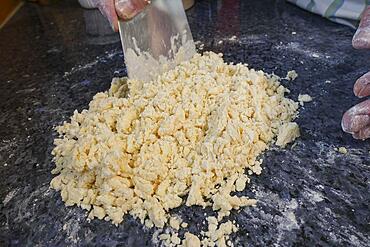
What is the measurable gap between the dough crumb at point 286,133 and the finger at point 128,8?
0.33 metres

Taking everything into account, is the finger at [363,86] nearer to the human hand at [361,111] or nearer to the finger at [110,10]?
the human hand at [361,111]

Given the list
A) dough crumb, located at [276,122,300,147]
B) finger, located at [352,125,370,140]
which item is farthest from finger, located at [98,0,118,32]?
finger, located at [352,125,370,140]

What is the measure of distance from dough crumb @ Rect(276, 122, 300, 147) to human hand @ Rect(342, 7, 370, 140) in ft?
0.25

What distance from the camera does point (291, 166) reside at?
2.03 ft

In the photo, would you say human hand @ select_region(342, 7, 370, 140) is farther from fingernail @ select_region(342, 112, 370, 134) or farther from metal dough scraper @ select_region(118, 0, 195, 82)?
metal dough scraper @ select_region(118, 0, 195, 82)

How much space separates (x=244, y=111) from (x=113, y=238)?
0.28m

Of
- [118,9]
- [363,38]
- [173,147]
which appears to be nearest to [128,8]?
[118,9]

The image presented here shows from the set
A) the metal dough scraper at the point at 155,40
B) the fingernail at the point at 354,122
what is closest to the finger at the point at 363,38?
the fingernail at the point at 354,122

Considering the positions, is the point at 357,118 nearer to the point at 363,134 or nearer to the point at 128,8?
the point at 363,134

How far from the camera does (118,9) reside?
699mm

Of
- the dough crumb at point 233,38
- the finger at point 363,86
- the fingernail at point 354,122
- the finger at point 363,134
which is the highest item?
the finger at point 363,86

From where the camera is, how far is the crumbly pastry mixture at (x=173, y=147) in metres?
0.57

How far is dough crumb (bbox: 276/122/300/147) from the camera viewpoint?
2.11 feet

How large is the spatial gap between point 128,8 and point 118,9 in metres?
0.02
